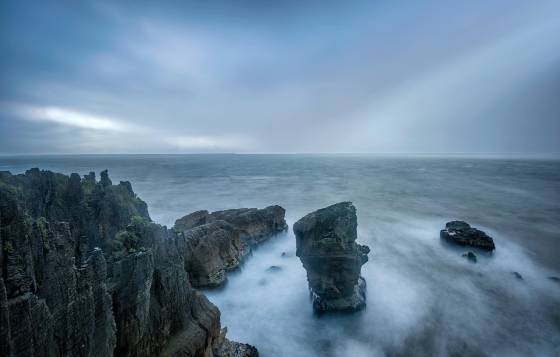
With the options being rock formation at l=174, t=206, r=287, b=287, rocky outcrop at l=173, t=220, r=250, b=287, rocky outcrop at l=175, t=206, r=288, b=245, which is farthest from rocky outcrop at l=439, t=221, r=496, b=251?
rocky outcrop at l=173, t=220, r=250, b=287

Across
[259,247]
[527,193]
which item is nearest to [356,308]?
[259,247]

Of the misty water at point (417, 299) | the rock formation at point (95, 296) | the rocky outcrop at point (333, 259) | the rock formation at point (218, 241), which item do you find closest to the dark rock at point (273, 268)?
the misty water at point (417, 299)

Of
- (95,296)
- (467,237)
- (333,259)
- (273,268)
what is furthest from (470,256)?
(95,296)

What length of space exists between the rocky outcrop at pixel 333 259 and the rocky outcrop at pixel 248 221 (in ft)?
44.8

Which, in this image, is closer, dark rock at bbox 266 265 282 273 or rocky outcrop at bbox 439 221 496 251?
dark rock at bbox 266 265 282 273

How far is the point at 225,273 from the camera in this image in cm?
3120

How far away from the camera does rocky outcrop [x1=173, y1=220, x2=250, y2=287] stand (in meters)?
28.7

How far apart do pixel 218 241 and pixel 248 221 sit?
10.1 m

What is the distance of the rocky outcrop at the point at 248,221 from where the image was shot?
38.8 m

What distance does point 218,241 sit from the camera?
3131 cm

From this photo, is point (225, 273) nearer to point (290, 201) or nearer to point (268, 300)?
point (268, 300)

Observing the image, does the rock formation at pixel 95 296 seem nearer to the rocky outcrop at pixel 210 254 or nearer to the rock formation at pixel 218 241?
the rock formation at pixel 218 241

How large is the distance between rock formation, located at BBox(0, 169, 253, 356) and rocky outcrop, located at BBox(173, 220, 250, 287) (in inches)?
406

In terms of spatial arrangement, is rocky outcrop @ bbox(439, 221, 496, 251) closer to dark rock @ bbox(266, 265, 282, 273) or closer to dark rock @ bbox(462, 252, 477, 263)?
dark rock @ bbox(462, 252, 477, 263)
